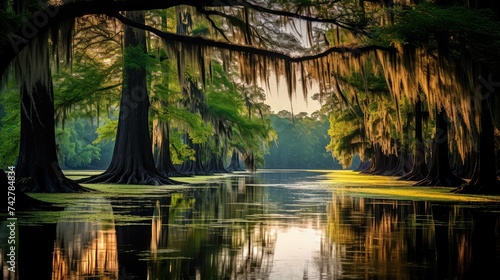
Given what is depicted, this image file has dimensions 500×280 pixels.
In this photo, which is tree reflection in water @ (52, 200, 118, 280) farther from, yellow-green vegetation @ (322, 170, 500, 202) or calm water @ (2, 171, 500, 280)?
yellow-green vegetation @ (322, 170, 500, 202)

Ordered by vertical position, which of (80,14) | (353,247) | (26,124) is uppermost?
(80,14)

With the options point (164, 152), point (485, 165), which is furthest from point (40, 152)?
point (164, 152)

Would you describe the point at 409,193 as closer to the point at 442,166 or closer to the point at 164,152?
the point at 442,166

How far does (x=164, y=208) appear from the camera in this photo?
537 inches

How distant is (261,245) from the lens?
7.71 meters

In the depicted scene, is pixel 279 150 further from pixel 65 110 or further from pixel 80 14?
pixel 80 14

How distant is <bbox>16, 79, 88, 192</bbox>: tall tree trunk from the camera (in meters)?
18.6

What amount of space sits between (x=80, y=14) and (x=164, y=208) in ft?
13.9

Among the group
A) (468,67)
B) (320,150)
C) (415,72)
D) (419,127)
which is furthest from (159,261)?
(320,150)

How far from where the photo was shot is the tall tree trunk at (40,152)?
18562 millimetres

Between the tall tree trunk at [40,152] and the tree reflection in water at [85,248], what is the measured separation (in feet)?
24.3

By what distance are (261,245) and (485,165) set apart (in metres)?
15.9

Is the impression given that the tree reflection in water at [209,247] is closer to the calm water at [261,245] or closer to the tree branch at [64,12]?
the calm water at [261,245]

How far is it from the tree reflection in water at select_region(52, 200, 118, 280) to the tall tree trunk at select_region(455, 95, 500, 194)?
1407cm
